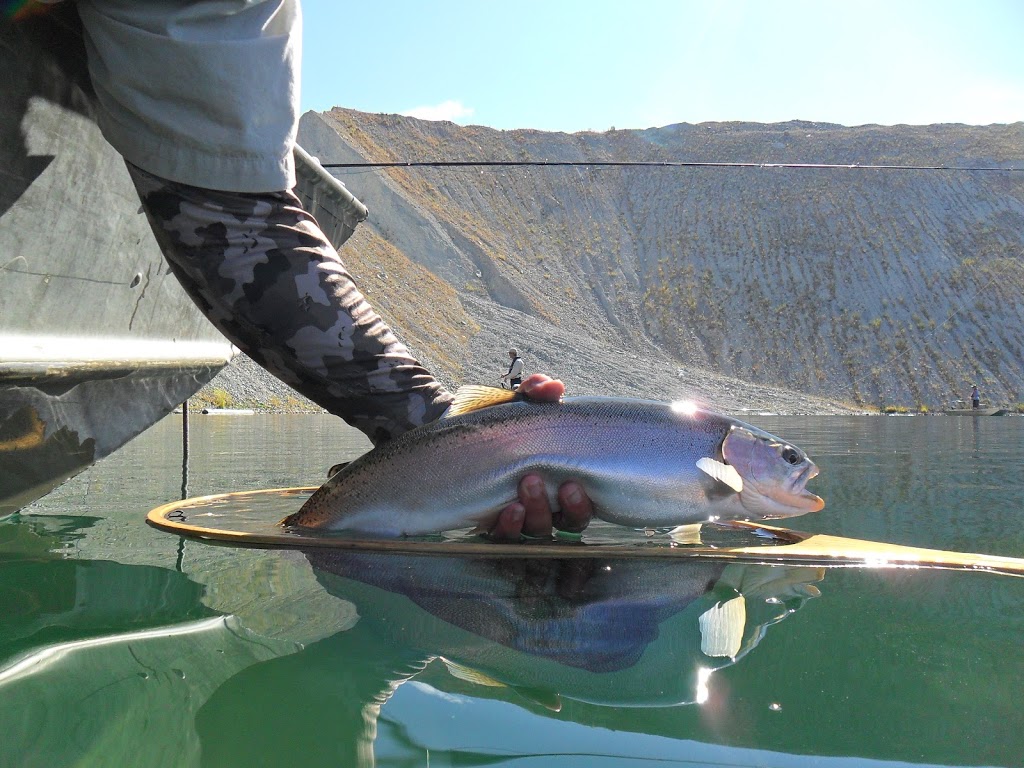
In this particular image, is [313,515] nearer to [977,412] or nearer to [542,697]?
[542,697]

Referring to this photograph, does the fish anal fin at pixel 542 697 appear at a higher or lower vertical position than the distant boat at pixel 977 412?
higher

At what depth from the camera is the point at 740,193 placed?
5666 cm

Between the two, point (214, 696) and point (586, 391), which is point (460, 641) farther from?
point (586, 391)

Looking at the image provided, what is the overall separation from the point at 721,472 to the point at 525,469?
0.60m

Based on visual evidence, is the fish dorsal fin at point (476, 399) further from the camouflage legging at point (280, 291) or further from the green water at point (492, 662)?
the green water at point (492, 662)

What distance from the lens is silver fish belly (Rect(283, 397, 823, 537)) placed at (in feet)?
8.13

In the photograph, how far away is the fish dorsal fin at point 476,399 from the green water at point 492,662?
1.72 feet

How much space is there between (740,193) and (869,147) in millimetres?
12625

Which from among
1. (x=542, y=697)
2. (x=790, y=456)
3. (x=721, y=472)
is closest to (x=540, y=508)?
(x=721, y=472)

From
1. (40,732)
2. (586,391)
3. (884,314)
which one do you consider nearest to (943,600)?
(40,732)

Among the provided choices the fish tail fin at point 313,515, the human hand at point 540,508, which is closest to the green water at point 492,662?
the fish tail fin at point 313,515

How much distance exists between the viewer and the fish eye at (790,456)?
2.85 metres

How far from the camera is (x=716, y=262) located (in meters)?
52.6

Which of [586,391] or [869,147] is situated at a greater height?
[869,147]
